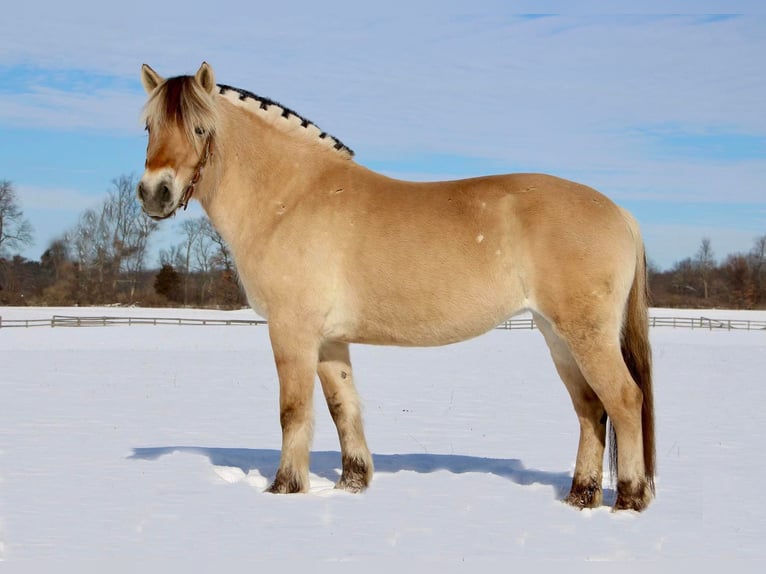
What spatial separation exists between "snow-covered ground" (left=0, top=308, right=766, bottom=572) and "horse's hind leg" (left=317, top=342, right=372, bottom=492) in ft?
0.77

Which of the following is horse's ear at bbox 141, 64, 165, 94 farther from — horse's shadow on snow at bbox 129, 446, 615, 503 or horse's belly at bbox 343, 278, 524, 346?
horse's shadow on snow at bbox 129, 446, 615, 503

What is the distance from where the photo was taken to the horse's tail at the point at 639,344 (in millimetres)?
6020

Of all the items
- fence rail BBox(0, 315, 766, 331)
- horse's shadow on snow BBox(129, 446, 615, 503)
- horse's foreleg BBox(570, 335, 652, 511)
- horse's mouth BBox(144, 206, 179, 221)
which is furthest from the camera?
fence rail BBox(0, 315, 766, 331)

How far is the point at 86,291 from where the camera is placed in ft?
219

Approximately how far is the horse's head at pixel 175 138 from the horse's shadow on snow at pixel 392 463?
268 cm

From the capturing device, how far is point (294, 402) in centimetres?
610

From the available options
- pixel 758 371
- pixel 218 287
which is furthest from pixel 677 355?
pixel 218 287

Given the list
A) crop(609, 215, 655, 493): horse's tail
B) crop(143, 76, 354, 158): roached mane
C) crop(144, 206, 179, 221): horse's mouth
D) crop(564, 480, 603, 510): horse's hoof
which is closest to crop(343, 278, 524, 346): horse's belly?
crop(609, 215, 655, 493): horse's tail

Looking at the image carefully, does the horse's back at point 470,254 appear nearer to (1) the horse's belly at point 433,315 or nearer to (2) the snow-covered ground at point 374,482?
(1) the horse's belly at point 433,315

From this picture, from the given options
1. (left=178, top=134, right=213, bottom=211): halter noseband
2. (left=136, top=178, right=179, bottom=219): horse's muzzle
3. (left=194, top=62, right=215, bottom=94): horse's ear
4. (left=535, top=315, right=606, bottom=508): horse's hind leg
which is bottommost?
(left=535, top=315, right=606, bottom=508): horse's hind leg

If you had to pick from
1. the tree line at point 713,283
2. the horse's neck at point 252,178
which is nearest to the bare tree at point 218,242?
the horse's neck at point 252,178

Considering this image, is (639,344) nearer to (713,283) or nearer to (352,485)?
(352,485)

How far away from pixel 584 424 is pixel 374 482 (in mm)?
1838

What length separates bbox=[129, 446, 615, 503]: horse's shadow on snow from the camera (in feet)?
23.7
